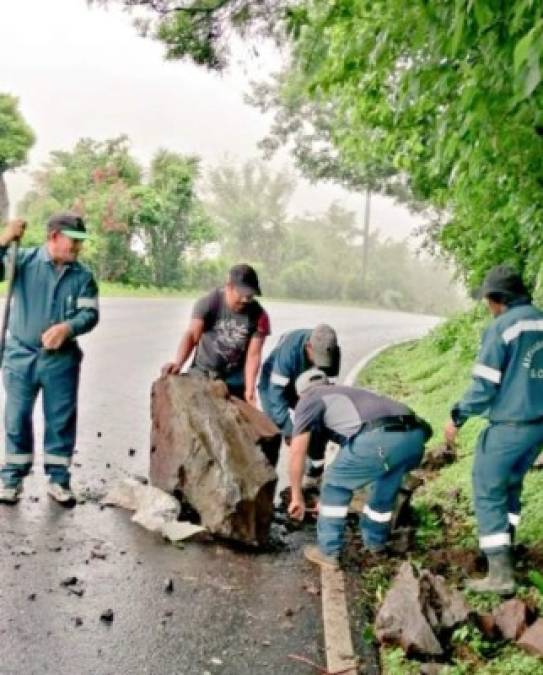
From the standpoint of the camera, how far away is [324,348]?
5.59 m

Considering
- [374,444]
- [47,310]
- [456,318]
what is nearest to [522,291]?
[374,444]

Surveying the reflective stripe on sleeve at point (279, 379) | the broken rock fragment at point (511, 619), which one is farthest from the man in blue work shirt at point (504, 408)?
the reflective stripe on sleeve at point (279, 379)

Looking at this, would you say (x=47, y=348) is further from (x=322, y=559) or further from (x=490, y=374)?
(x=490, y=374)

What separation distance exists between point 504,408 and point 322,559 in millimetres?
1496

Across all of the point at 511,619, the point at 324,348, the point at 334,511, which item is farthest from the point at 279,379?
the point at 511,619

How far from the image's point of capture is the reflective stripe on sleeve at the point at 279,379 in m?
6.14

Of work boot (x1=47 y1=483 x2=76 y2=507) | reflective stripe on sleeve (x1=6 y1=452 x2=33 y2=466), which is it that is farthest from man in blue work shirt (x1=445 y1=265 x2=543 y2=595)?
reflective stripe on sleeve (x1=6 y1=452 x2=33 y2=466)

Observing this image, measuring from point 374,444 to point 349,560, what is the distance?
84 cm

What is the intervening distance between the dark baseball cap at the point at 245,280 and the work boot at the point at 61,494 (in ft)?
6.32

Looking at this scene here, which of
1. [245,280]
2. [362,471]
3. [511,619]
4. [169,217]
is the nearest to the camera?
[511,619]

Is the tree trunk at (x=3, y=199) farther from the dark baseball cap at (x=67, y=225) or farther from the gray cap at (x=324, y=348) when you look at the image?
the gray cap at (x=324, y=348)

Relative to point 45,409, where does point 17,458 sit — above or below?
below

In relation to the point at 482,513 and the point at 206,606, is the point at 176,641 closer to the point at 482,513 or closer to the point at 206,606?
the point at 206,606

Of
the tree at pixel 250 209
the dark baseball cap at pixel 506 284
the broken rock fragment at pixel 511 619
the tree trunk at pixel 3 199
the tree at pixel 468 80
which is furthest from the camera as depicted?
the tree at pixel 250 209
